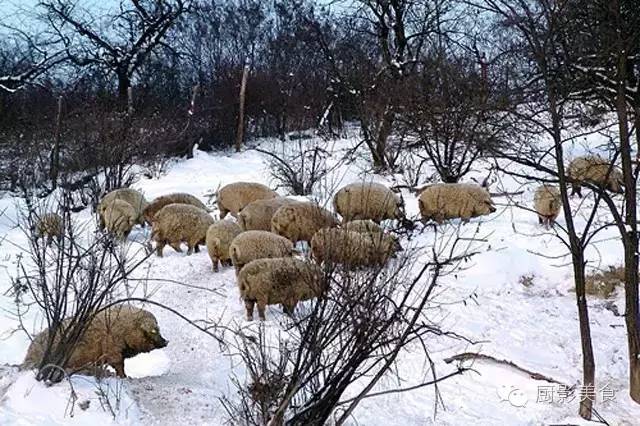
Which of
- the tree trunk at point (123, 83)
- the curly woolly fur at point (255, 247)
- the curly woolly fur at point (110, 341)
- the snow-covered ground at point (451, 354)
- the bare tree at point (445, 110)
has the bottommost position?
the snow-covered ground at point (451, 354)

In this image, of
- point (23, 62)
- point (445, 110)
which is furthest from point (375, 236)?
point (23, 62)

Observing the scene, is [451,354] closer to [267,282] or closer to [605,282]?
[267,282]

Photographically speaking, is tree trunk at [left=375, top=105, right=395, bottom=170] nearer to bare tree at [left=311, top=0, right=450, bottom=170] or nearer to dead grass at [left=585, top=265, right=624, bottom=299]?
bare tree at [left=311, top=0, right=450, bottom=170]

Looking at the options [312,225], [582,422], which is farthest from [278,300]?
[582,422]

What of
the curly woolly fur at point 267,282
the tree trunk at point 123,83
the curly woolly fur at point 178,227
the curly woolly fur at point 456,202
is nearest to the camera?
the curly woolly fur at point 267,282

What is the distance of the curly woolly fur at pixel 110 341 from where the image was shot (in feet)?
17.6

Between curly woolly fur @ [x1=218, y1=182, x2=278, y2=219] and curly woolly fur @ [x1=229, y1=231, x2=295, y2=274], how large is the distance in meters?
3.88

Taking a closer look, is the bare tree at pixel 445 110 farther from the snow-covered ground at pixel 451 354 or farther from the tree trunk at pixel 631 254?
the tree trunk at pixel 631 254

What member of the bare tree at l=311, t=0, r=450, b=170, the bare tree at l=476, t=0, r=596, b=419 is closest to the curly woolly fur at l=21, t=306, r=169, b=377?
the bare tree at l=476, t=0, r=596, b=419

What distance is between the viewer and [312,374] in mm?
4473

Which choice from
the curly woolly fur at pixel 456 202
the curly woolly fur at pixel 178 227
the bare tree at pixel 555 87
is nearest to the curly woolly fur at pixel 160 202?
the curly woolly fur at pixel 178 227

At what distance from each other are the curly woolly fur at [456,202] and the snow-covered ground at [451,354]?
45 centimetres

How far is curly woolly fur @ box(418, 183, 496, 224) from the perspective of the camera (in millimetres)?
10969

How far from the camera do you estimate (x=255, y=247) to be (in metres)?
8.23
